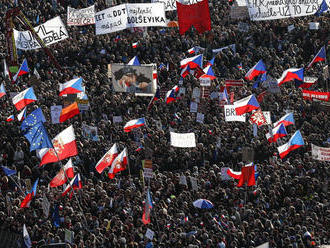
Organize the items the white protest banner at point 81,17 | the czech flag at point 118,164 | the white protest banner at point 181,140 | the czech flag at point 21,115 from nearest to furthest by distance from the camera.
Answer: the czech flag at point 118,164 < the white protest banner at point 181,140 < the czech flag at point 21,115 < the white protest banner at point 81,17

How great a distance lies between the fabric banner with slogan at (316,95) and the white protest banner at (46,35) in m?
11.1

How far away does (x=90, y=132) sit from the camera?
33.8 meters

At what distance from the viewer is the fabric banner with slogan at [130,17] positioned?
38750 mm

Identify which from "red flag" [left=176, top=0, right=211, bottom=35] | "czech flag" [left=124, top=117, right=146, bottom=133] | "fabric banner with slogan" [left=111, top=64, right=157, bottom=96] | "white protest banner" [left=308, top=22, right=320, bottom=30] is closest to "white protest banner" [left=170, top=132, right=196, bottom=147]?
"czech flag" [left=124, top=117, right=146, bottom=133]

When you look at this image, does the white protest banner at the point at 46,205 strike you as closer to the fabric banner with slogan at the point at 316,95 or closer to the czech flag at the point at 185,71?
the fabric banner with slogan at the point at 316,95

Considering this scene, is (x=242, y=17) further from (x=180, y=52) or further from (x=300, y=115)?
(x=300, y=115)

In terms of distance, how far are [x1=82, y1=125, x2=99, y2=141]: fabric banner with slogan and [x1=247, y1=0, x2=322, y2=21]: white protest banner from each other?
8048 mm

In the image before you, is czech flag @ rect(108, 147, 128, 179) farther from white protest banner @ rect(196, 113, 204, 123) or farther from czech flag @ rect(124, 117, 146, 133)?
white protest banner @ rect(196, 113, 204, 123)

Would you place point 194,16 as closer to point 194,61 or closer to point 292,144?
point 194,61

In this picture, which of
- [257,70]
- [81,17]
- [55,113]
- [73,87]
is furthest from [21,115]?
[257,70]

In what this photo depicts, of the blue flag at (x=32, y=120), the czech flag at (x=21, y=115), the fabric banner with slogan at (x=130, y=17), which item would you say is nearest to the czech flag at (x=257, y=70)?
the fabric banner with slogan at (x=130, y=17)

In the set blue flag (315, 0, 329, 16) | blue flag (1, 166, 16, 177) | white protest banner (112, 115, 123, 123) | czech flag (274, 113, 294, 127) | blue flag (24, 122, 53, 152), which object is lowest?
white protest banner (112, 115, 123, 123)

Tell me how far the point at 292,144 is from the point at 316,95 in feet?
9.09

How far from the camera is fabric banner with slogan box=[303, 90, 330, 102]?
31472mm
